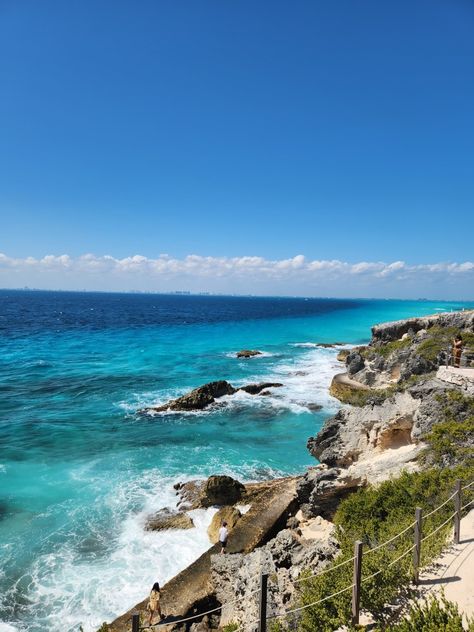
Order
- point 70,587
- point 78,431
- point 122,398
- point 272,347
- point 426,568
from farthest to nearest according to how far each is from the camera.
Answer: point 272,347 → point 122,398 → point 78,431 → point 70,587 → point 426,568

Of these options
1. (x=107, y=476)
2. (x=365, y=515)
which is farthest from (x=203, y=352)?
(x=365, y=515)

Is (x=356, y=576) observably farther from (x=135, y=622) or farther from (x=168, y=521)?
(x=168, y=521)

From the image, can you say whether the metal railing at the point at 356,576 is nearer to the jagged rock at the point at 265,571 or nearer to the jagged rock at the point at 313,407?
the jagged rock at the point at 265,571

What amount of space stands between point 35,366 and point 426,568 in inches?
1692

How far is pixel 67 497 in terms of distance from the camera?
17.1 m

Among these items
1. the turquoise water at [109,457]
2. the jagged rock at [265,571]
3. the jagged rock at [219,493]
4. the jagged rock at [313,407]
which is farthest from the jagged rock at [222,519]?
the jagged rock at [313,407]

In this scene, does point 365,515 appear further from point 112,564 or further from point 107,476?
point 107,476

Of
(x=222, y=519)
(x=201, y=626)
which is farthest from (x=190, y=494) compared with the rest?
(x=201, y=626)

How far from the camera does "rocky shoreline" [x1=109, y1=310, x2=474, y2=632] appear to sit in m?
9.55

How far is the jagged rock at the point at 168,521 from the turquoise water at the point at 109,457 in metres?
0.36

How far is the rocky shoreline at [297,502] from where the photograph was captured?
9.55 m

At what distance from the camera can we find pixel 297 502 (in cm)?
1462

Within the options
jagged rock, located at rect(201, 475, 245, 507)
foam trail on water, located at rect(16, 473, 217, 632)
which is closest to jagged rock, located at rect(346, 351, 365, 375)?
jagged rock, located at rect(201, 475, 245, 507)

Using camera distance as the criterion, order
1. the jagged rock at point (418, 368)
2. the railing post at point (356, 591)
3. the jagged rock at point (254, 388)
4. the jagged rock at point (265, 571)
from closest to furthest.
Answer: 1. the railing post at point (356, 591)
2. the jagged rock at point (265, 571)
3. the jagged rock at point (418, 368)
4. the jagged rock at point (254, 388)
